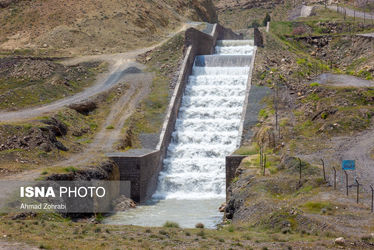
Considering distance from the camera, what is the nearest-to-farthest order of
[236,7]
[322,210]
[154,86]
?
[322,210]
[154,86]
[236,7]

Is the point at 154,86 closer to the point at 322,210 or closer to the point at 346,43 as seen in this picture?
Result: the point at 346,43

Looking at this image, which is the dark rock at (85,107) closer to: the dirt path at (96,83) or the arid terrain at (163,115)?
the arid terrain at (163,115)

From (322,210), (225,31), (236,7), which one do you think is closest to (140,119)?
(322,210)

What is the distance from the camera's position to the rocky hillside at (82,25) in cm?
6731

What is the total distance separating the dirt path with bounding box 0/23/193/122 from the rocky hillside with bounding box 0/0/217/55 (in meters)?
3.58

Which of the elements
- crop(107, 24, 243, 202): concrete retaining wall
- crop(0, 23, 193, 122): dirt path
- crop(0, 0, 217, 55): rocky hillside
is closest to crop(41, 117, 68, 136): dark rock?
crop(0, 23, 193, 122): dirt path

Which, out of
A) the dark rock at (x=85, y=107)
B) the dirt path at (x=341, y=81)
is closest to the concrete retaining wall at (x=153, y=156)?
the dark rock at (x=85, y=107)

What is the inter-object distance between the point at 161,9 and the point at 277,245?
6326 centimetres

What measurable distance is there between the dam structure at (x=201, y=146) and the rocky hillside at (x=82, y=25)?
14.3m

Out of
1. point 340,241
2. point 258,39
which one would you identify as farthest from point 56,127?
point 340,241

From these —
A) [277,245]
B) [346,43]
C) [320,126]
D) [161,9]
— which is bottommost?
[277,245]

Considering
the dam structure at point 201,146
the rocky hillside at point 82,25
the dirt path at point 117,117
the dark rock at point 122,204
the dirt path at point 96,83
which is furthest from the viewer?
the rocky hillside at point 82,25

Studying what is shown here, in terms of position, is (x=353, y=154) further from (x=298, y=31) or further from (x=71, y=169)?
(x=298, y=31)

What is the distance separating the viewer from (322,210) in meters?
24.4
